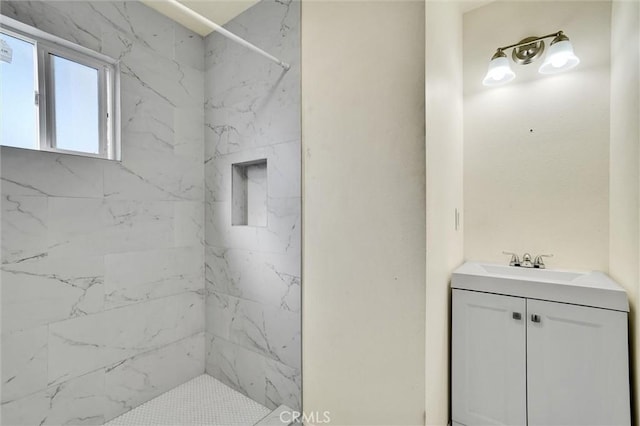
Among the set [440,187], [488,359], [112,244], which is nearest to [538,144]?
[440,187]

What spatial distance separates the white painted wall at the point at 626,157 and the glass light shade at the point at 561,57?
0.19 metres

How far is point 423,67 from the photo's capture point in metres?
1.23

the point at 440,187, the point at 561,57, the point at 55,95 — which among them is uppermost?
the point at 561,57

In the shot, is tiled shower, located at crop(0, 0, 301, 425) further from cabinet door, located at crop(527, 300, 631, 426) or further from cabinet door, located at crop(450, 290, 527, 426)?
cabinet door, located at crop(527, 300, 631, 426)

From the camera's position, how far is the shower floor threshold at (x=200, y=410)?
1.75 m

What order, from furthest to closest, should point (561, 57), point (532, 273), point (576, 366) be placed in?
point (532, 273)
point (561, 57)
point (576, 366)

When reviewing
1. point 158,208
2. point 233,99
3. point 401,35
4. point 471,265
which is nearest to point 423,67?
point 401,35

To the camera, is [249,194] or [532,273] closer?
[532,273]

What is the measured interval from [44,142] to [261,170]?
46.5 inches

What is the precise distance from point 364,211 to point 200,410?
1716mm

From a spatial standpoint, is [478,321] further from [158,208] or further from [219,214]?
[158,208]

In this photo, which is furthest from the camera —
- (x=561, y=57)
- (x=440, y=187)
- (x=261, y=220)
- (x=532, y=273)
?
(x=261, y=220)

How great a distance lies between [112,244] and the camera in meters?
1.78

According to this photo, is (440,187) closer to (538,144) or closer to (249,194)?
(538,144)
